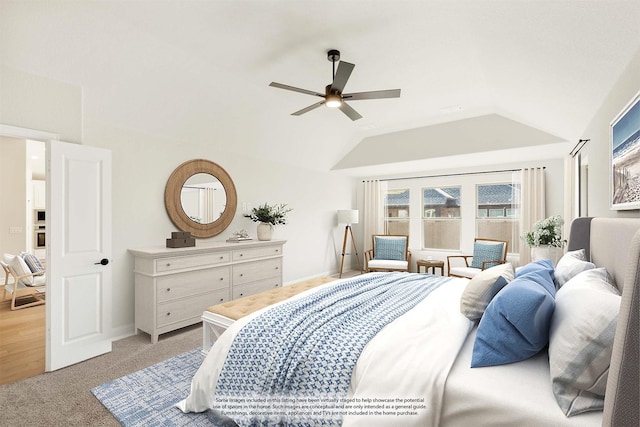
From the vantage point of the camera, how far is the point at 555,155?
15.7ft

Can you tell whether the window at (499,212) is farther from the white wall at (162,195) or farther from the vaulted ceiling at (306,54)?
the white wall at (162,195)

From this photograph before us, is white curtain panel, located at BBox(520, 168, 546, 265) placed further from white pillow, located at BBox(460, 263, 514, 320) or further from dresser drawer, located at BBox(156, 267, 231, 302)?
dresser drawer, located at BBox(156, 267, 231, 302)

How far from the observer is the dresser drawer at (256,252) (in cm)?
400

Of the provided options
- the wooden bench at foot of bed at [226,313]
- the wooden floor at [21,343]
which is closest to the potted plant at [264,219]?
the wooden bench at foot of bed at [226,313]

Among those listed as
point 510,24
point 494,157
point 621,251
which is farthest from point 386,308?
point 494,157

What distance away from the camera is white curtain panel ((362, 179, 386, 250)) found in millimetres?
6859

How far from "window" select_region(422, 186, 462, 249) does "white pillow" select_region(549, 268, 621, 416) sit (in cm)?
501

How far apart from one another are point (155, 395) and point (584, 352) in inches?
100

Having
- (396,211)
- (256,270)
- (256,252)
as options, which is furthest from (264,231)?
(396,211)

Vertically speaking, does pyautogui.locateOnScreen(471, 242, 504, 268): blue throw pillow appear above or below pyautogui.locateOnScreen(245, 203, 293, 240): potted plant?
below

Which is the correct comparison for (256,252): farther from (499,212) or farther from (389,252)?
(499,212)

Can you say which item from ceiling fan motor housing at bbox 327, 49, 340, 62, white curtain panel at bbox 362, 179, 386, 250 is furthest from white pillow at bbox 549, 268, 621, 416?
white curtain panel at bbox 362, 179, 386, 250

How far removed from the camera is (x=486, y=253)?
4938mm

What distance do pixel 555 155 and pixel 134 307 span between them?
6261 millimetres
